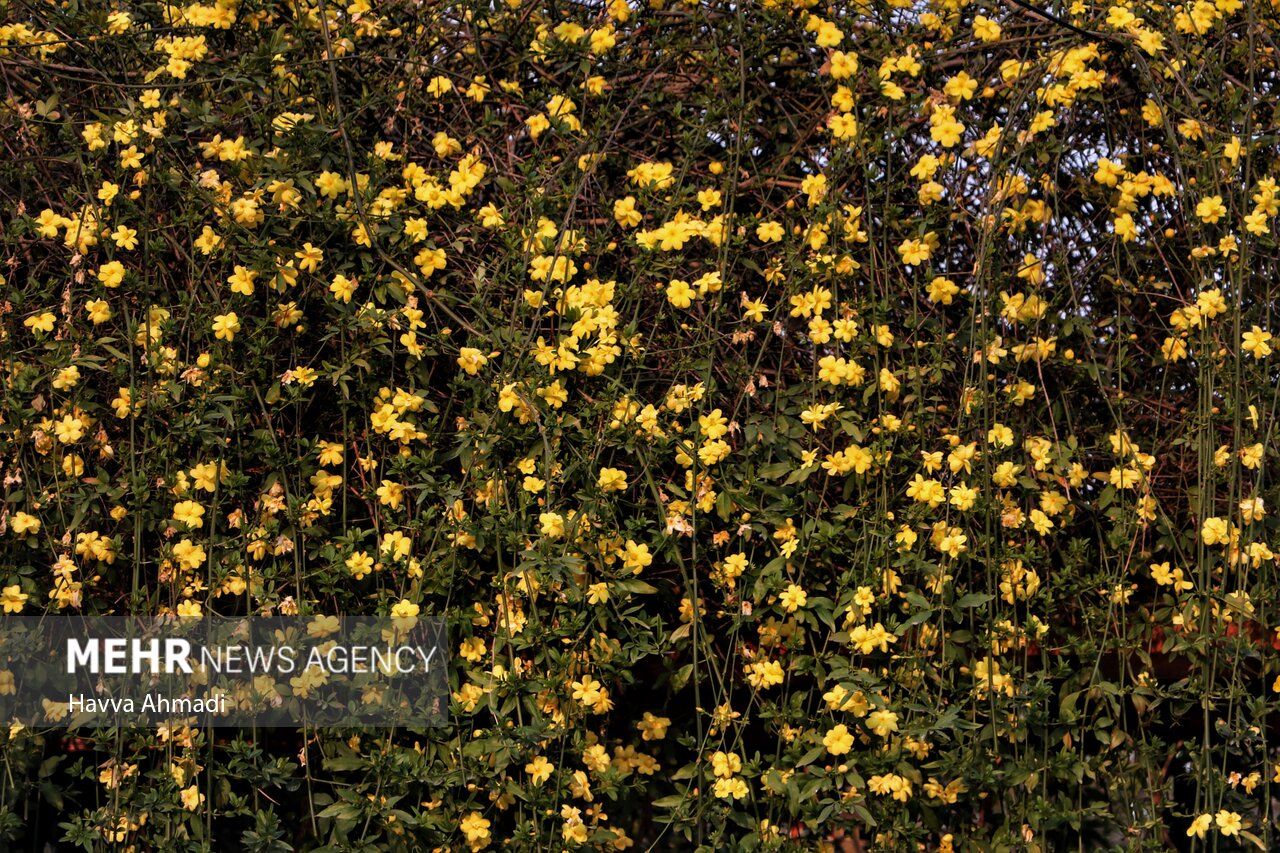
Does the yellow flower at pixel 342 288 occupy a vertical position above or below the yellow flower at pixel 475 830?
above

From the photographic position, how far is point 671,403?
2.07 m

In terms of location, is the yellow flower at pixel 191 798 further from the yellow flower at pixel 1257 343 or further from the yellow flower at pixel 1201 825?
the yellow flower at pixel 1257 343

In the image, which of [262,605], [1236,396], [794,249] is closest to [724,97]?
[794,249]

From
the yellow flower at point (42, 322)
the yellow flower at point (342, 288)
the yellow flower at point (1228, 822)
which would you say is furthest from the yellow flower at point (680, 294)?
the yellow flower at point (1228, 822)

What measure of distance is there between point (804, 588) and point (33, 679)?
4.48ft

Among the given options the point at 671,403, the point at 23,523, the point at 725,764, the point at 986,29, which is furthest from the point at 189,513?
the point at 986,29

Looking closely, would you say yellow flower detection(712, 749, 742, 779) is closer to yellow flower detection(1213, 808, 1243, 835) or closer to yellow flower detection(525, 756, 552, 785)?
yellow flower detection(525, 756, 552, 785)

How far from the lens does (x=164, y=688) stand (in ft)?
6.66

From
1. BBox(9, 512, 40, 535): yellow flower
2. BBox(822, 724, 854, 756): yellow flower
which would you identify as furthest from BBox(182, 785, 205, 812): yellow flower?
BBox(822, 724, 854, 756): yellow flower

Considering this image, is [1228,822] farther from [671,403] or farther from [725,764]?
[671,403]

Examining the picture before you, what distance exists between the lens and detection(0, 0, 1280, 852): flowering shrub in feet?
6.54

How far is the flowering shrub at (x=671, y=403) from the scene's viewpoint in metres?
1.99

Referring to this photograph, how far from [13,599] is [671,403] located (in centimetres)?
117

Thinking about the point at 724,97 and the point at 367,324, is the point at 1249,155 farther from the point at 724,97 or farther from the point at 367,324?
the point at 367,324
